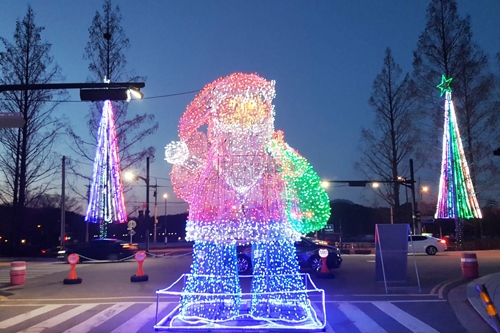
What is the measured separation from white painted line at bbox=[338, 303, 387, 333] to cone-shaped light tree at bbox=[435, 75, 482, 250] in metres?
21.8

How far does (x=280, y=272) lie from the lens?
369 inches

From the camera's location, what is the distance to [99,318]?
33.6 ft

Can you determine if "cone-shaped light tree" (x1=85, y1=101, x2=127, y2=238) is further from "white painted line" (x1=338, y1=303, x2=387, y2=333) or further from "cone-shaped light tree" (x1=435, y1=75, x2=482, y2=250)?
"cone-shaped light tree" (x1=435, y1=75, x2=482, y2=250)

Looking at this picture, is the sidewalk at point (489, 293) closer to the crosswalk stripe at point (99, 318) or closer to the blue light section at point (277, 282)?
the blue light section at point (277, 282)

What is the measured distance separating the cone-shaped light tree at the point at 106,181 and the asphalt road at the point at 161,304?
352 inches

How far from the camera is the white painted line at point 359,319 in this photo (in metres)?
8.83

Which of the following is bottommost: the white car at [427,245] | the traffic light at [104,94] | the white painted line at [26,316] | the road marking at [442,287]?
the white painted line at [26,316]

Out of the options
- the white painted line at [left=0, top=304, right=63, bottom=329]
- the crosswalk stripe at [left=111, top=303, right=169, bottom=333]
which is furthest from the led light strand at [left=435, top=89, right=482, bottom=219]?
the white painted line at [left=0, top=304, right=63, bottom=329]

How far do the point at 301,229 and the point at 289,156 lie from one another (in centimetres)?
148

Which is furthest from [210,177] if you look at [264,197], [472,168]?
[472,168]

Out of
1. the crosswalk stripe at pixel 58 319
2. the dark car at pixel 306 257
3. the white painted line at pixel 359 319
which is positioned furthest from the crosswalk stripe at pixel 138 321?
the dark car at pixel 306 257

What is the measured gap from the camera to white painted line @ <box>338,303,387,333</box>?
29.0ft

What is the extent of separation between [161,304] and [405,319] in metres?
5.70

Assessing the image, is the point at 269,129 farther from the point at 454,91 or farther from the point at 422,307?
the point at 454,91
